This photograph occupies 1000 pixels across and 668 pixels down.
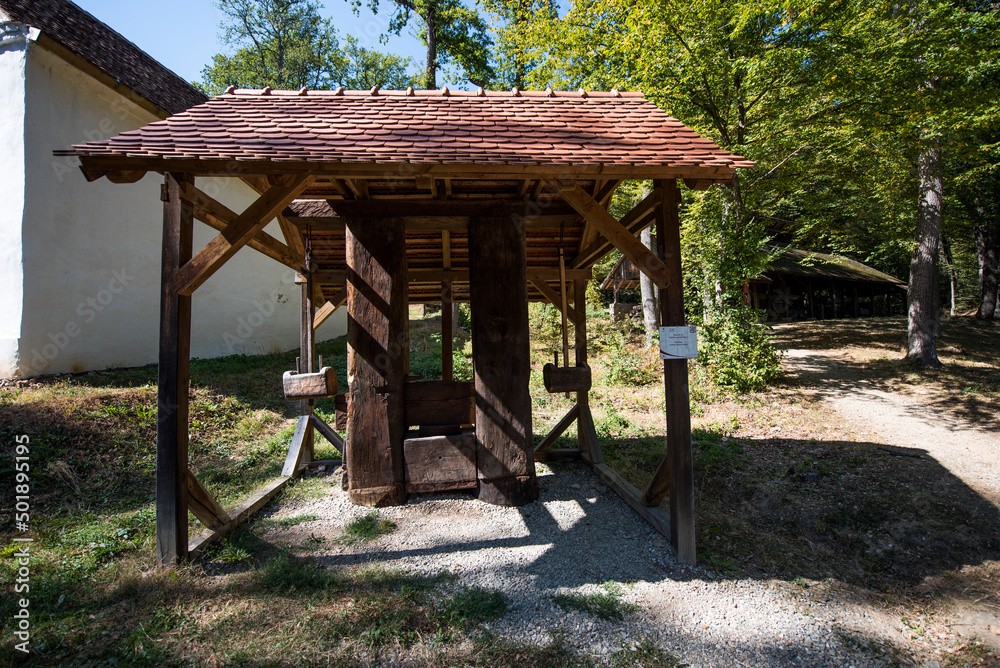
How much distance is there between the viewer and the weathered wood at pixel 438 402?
16.1ft

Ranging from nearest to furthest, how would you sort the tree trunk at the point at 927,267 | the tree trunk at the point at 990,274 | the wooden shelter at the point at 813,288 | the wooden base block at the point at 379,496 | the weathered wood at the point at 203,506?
the weathered wood at the point at 203,506, the wooden base block at the point at 379,496, the tree trunk at the point at 927,267, the tree trunk at the point at 990,274, the wooden shelter at the point at 813,288

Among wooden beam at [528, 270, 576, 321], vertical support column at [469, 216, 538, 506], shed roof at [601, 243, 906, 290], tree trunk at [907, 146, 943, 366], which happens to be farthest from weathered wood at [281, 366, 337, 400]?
shed roof at [601, 243, 906, 290]

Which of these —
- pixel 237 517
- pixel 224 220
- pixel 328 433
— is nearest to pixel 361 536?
pixel 237 517

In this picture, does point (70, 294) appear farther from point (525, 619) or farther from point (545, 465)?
point (525, 619)

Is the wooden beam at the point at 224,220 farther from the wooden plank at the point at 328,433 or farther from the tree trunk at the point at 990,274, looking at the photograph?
the tree trunk at the point at 990,274

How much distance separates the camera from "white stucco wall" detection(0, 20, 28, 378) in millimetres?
6684

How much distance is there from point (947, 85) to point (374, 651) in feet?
43.4

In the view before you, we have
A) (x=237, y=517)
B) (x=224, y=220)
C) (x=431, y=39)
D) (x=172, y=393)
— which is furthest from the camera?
(x=431, y=39)

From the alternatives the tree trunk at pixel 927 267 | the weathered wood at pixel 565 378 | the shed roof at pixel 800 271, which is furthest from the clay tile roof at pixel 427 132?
the shed roof at pixel 800 271

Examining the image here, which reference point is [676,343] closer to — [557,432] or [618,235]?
[618,235]

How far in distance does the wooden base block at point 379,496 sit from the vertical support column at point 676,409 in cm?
254

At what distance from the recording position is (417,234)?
6035 mm

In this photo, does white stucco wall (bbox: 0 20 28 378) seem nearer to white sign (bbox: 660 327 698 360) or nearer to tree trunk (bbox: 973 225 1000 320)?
white sign (bbox: 660 327 698 360)

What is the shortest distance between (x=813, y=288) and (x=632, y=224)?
2516cm
